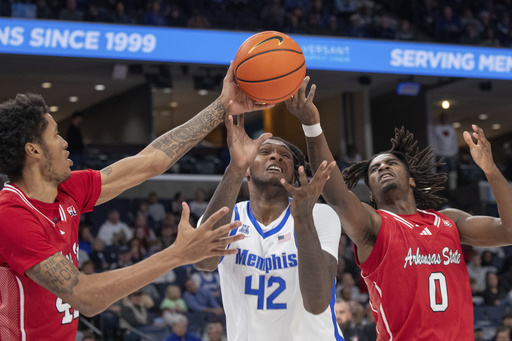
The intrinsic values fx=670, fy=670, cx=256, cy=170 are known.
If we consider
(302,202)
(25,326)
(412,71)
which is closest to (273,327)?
(302,202)

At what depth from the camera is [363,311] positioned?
10000 mm

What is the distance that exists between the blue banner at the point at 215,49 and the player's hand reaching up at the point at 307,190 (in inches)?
402

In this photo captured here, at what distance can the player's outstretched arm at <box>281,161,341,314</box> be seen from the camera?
347cm

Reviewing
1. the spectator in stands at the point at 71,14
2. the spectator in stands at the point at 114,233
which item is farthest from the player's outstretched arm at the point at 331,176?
the spectator in stands at the point at 71,14

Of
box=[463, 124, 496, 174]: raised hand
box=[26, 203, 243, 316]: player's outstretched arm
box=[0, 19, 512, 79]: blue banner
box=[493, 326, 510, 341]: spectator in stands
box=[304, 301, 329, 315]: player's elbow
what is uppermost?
box=[0, 19, 512, 79]: blue banner

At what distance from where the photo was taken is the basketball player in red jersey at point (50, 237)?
2666mm

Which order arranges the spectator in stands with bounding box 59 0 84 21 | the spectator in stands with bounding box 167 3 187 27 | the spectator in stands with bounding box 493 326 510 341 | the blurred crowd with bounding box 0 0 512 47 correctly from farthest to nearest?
the spectator in stands with bounding box 167 3 187 27
the blurred crowd with bounding box 0 0 512 47
the spectator in stands with bounding box 59 0 84 21
the spectator in stands with bounding box 493 326 510 341

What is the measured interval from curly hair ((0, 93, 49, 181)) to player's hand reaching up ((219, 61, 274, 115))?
3.74 feet

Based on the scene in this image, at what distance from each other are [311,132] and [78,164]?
10.7m

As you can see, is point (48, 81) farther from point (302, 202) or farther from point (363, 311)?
point (302, 202)

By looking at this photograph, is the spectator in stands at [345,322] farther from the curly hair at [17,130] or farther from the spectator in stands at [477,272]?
the curly hair at [17,130]

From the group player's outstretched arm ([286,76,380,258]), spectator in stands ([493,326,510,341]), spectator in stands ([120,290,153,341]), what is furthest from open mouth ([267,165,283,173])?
spectator in stands ([493,326,510,341])

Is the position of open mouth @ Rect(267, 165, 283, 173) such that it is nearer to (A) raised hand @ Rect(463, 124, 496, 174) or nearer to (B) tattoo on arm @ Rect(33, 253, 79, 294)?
(A) raised hand @ Rect(463, 124, 496, 174)

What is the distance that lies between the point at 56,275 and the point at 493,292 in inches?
429
